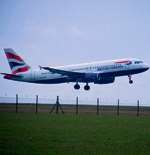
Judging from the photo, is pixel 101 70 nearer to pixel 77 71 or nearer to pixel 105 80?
pixel 105 80

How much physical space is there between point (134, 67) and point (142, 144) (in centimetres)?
4311

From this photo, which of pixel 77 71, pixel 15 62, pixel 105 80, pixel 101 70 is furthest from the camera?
pixel 15 62

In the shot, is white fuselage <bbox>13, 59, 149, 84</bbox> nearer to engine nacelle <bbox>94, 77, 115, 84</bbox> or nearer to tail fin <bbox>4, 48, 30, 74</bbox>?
engine nacelle <bbox>94, 77, 115, 84</bbox>

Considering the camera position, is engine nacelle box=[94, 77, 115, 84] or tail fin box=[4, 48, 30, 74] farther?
tail fin box=[4, 48, 30, 74]

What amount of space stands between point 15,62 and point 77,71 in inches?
558

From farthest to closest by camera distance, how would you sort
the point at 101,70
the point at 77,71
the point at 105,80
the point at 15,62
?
the point at 15,62
the point at 77,71
the point at 101,70
the point at 105,80

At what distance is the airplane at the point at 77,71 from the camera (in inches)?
2323

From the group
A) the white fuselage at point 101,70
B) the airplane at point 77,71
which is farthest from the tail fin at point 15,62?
the white fuselage at point 101,70

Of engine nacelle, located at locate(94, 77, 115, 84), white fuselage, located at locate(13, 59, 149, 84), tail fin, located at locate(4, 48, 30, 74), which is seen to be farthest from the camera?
tail fin, located at locate(4, 48, 30, 74)

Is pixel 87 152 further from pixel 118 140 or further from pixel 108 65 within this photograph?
pixel 108 65

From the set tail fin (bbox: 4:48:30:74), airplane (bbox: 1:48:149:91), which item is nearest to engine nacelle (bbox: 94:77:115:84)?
airplane (bbox: 1:48:149:91)

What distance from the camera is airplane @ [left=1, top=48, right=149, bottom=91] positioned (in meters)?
59.0

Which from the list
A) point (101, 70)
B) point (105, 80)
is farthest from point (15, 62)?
point (105, 80)

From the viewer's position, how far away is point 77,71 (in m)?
64.6
